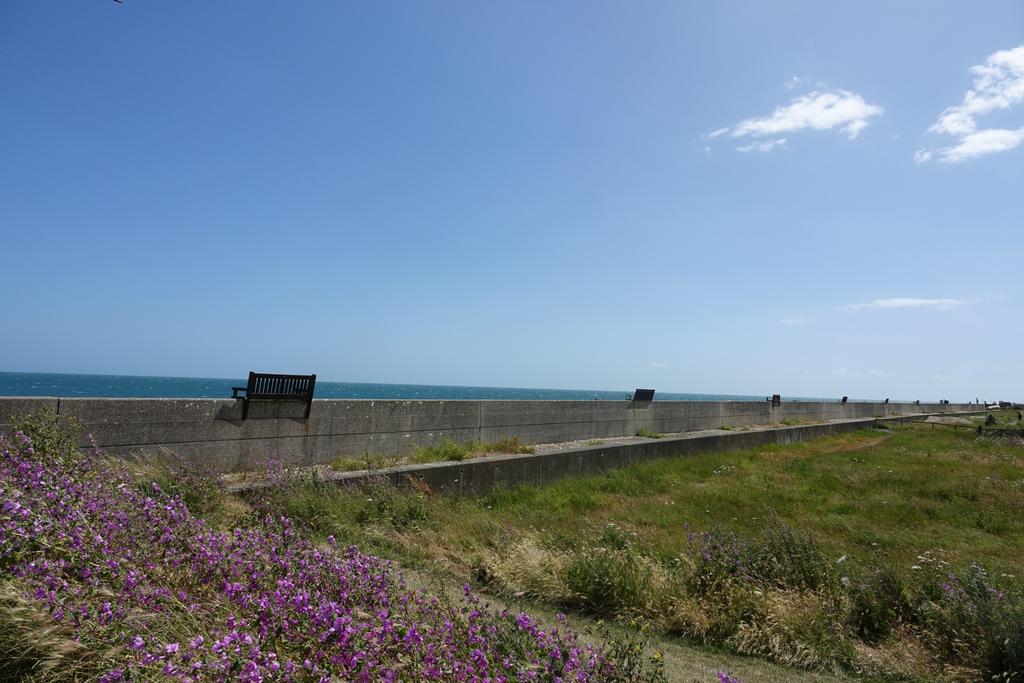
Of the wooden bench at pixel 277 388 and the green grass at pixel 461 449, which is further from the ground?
the wooden bench at pixel 277 388

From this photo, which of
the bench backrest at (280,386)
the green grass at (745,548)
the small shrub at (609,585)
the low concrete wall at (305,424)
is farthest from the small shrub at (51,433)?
the small shrub at (609,585)

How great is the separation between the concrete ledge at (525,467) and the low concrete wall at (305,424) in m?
1.47

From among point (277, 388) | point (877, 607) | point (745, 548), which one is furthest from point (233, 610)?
point (277, 388)

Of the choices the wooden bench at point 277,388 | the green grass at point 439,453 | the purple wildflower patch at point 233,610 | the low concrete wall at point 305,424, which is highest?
the wooden bench at point 277,388

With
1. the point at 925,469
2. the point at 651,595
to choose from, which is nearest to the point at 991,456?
the point at 925,469

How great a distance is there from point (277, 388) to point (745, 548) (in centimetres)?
747

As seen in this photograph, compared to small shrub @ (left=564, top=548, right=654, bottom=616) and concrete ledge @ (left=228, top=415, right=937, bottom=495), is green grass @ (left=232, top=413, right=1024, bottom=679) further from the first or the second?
concrete ledge @ (left=228, top=415, right=937, bottom=495)

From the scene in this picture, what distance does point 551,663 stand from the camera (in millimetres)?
2951

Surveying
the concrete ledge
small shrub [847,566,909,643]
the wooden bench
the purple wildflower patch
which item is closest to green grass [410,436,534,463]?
the concrete ledge

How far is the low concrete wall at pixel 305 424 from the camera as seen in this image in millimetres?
8016

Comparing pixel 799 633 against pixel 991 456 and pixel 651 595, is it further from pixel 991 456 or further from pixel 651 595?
pixel 991 456

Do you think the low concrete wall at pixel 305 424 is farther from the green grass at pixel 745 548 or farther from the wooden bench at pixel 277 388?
the green grass at pixel 745 548

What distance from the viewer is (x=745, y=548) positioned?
5859 millimetres

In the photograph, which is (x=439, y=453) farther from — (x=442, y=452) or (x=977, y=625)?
(x=977, y=625)
